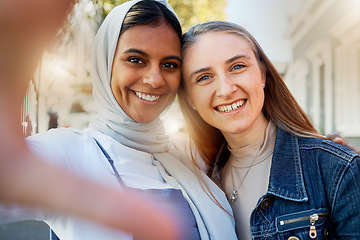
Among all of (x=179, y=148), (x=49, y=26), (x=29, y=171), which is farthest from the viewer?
(x=179, y=148)

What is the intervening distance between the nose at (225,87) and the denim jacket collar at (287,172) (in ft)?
1.44

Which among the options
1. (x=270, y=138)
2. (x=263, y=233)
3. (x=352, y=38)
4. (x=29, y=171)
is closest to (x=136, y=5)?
(x=270, y=138)

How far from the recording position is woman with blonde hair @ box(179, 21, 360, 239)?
1.72m

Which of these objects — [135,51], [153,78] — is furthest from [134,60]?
[153,78]

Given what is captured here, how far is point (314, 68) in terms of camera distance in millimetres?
10352

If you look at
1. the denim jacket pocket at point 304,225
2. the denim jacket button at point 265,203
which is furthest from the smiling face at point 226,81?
the denim jacket pocket at point 304,225

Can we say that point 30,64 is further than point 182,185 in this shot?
No

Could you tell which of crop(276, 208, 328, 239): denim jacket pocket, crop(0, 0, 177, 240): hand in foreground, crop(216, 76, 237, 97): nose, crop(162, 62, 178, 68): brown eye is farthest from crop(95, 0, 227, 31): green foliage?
crop(0, 0, 177, 240): hand in foreground

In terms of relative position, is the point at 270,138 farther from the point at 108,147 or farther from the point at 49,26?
the point at 49,26

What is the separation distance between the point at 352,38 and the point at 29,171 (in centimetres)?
865

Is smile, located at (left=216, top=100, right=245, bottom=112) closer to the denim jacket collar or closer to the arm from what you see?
the denim jacket collar

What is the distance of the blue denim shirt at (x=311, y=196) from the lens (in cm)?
167

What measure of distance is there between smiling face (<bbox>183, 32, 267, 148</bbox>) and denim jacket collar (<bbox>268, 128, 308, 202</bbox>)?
24 centimetres

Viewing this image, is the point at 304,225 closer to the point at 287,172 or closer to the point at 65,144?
the point at 287,172
